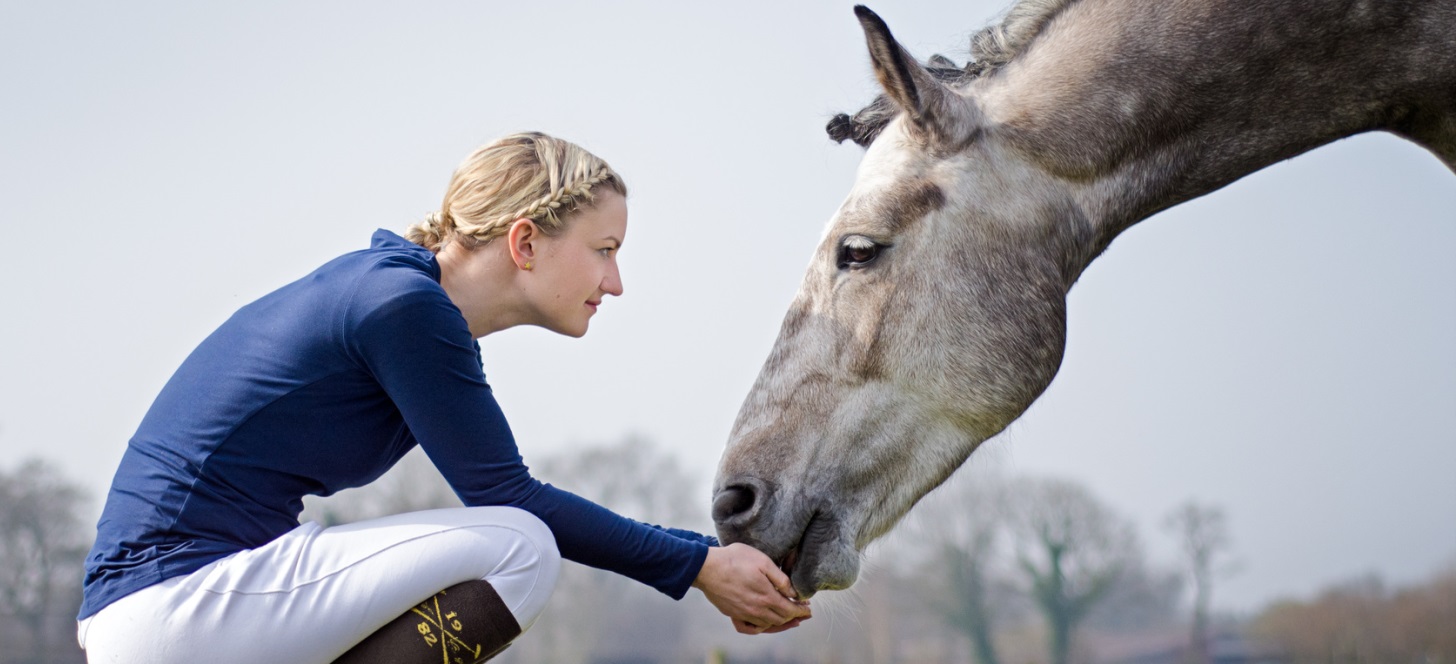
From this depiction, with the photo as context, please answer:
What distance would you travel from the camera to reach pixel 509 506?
198cm

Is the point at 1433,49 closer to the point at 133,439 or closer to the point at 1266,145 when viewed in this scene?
the point at 1266,145

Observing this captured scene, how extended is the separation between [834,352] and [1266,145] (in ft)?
3.75

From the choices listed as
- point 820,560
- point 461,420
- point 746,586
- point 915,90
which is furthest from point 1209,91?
point 461,420

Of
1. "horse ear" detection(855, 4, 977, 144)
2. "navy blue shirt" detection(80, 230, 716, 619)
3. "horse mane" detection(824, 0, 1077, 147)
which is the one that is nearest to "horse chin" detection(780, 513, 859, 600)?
"navy blue shirt" detection(80, 230, 716, 619)

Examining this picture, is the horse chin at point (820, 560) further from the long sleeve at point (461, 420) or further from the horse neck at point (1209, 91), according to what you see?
the horse neck at point (1209, 91)

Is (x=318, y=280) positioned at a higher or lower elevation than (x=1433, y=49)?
higher

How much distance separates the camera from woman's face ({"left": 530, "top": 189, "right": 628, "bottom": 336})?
2.26 metres

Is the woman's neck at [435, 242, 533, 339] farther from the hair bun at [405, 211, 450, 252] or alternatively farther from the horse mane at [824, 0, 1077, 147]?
the horse mane at [824, 0, 1077, 147]

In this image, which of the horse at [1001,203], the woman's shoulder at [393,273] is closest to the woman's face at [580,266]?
the woman's shoulder at [393,273]

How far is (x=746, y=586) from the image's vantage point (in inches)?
84.9

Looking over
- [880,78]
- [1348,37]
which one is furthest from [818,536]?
[1348,37]

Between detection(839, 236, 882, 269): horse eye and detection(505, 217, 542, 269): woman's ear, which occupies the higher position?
detection(505, 217, 542, 269): woman's ear

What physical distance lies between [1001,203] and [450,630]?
155 cm

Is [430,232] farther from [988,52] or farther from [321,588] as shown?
[988,52]
